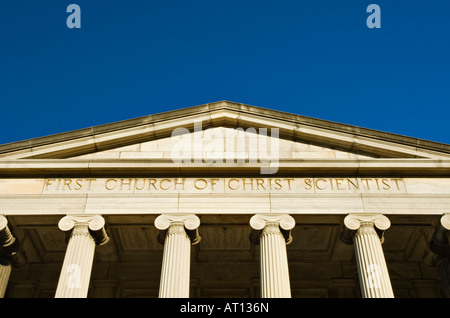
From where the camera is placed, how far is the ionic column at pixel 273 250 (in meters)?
17.5

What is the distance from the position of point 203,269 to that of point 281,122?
7.75 m

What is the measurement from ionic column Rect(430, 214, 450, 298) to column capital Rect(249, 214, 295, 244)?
18.4 ft

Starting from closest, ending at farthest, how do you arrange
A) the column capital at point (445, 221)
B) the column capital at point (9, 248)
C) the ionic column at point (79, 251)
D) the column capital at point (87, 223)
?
the ionic column at point (79, 251) → the column capital at point (445, 221) → the column capital at point (87, 223) → the column capital at point (9, 248)

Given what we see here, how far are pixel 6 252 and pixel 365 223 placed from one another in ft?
46.1

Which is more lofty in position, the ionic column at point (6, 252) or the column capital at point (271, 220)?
the column capital at point (271, 220)

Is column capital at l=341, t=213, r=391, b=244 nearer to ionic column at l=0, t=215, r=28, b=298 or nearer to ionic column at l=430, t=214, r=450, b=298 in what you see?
ionic column at l=430, t=214, r=450, b=298

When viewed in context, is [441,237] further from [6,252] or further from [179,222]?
[6,252]

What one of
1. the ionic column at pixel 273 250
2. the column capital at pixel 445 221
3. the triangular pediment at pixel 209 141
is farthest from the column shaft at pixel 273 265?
the column capital at pixel 445 221

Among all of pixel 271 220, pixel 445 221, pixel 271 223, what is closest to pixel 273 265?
pixel 271 223

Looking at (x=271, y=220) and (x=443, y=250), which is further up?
(x=271, y=220)

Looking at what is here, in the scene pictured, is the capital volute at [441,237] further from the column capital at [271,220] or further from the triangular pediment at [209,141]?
the column capital at [271,220]

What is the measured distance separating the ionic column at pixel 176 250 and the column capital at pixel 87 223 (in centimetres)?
213

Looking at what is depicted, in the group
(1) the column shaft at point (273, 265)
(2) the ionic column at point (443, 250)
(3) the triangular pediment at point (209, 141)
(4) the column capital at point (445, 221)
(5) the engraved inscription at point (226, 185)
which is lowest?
(1) the column shaft at point (273, 265)

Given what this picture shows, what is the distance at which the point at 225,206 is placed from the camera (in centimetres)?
1969
